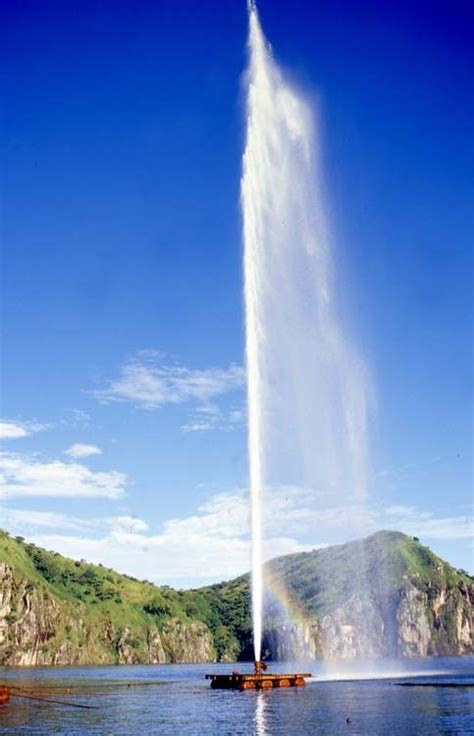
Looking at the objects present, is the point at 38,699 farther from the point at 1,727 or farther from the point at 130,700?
the point at 1,727

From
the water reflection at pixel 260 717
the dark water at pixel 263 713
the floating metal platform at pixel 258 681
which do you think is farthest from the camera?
the floating metal platform at pixel 258 681

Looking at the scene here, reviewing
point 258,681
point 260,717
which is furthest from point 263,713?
point 258,681

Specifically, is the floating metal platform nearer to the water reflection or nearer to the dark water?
the dark water

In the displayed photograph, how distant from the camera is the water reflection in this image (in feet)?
202

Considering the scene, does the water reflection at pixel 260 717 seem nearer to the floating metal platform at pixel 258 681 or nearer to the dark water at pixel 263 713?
the dark water at pixel 263 713

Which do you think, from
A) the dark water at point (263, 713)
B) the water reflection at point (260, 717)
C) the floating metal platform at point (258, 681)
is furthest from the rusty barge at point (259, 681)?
the water reflection at point (260, 717)

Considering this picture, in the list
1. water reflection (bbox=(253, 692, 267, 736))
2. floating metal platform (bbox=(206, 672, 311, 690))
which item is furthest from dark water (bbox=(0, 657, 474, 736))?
floating metal platform (bbox=(206, 672, 311, 690))

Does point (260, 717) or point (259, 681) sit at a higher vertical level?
point (259, 681)

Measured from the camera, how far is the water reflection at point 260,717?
61.6 meters

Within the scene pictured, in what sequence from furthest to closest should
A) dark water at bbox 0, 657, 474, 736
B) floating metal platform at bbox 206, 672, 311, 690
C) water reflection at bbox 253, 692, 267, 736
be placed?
1. floating metal platform at bbox 206, 672, 311, 690
2. dark water at bbox 0, 657, 474, 736
3. water reflection at bbox 253, 692, 267, 736

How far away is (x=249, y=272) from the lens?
281ft

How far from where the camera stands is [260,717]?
235ft

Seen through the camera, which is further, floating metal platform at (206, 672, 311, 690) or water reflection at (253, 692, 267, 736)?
floating metal platform at (206, 672, 311, 690)

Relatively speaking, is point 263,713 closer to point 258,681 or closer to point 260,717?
point 260,717
